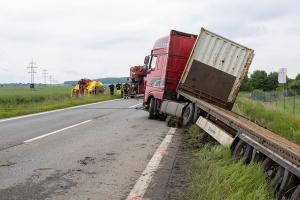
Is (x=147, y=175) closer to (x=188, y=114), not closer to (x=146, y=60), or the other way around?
(x=188, y=114)

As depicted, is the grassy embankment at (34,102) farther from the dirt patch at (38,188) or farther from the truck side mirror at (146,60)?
the dirt patch at (38,188)

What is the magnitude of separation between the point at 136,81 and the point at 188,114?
81.1ft

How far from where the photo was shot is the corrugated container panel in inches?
564

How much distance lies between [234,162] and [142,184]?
1663 millimetres

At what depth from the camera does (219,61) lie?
48.0 feet

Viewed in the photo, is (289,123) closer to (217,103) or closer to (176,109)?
(217,103)

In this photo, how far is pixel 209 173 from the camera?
655 centimetres

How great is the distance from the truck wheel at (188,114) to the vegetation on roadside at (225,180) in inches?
206

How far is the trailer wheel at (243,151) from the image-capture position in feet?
23.0

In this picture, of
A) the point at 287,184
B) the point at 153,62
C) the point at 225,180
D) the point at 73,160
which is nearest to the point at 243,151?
the point at 225,180

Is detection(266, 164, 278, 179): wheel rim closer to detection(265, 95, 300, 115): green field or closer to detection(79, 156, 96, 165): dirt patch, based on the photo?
detection(79, 156, 96, 165): dirt patch

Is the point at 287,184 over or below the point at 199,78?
below

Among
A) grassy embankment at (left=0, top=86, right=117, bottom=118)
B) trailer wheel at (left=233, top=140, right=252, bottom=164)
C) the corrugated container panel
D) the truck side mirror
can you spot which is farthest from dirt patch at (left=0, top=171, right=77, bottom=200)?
grassy embankment at (left=0, top=86, right=117, bottom=118)

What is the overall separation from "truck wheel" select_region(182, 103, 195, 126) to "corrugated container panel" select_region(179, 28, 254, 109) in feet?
2.97
